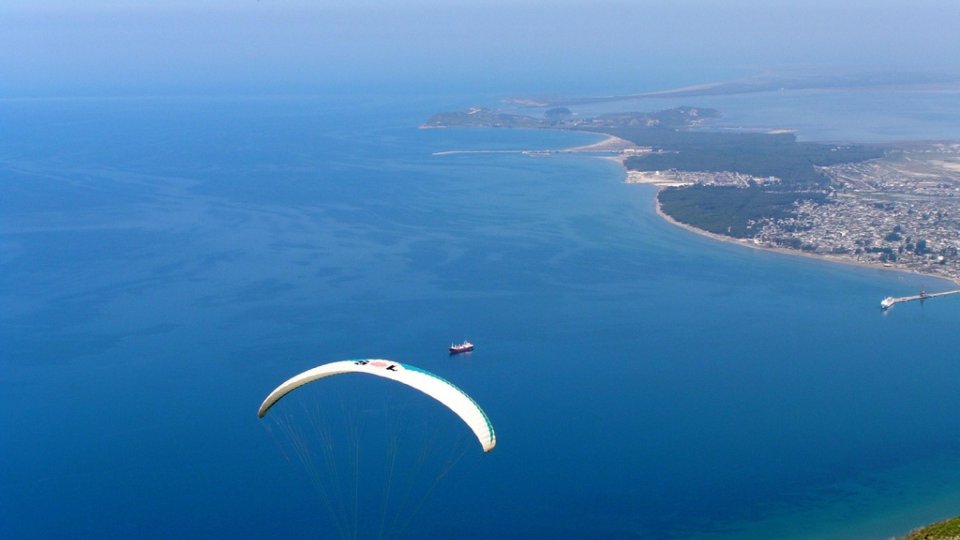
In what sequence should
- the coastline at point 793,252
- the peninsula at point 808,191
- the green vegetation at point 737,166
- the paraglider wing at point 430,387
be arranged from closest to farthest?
the paraglider wing at point 430,387
the coastline at point 793,252
the peninsula at point 808,191
the green vegetation at point 737,166

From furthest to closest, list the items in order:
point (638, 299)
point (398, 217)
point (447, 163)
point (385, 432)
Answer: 1. point (447, 163)
2. point (398, 217)
3. point (638, 299)
4. point (385, 432)

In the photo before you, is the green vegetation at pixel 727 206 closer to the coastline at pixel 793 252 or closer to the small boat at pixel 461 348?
the coastline at pixel 793 252

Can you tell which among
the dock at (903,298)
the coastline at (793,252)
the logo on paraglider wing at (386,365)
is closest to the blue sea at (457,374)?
the dock at (903,298)

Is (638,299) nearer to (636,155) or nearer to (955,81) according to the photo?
(636,155)

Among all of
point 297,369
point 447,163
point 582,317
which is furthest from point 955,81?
point 297,369

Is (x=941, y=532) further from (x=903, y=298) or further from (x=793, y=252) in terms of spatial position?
(x=793, y=252)
